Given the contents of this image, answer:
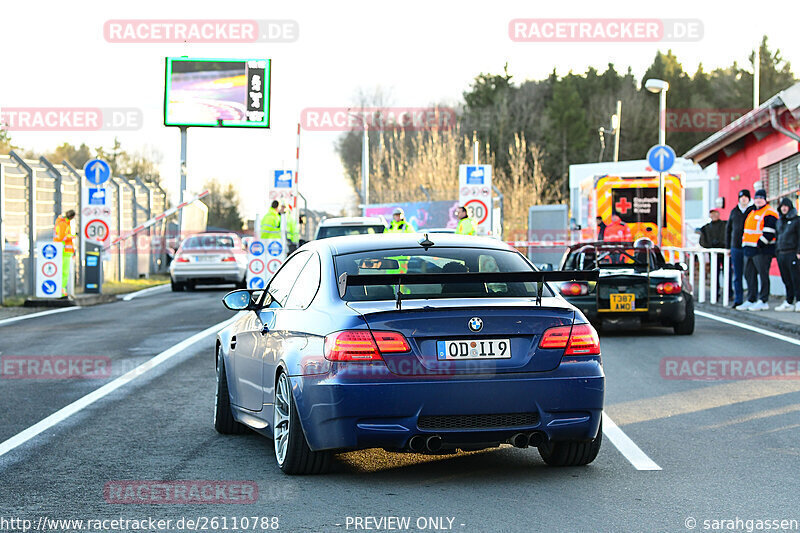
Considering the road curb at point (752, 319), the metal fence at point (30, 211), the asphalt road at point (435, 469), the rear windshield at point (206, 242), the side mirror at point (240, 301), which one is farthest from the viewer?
the rear windshield at point (206, 242)

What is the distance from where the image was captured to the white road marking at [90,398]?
7.98 metres

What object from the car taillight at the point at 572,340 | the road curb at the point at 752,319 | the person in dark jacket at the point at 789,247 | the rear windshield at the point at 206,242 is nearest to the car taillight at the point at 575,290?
the road curb at the point at 752,319

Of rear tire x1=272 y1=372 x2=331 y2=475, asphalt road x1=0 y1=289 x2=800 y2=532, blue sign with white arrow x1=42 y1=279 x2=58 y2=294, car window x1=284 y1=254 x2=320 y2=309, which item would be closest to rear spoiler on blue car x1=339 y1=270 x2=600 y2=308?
car window x1=284 y1=254 x2=320 y2=309

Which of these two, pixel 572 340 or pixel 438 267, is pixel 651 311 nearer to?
pixel 438 267

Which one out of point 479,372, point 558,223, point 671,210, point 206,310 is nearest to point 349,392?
point 479,372

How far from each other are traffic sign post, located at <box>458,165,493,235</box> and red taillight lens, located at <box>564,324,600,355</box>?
23.5 m

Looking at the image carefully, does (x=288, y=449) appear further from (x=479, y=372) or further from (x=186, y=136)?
(x=186, y=136)

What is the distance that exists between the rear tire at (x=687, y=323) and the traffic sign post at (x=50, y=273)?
40.8 ft

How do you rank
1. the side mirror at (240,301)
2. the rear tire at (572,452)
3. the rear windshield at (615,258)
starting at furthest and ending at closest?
the rear windshield at (615,258) < the side mirror at (240,301) < the rear tire at (572,452)

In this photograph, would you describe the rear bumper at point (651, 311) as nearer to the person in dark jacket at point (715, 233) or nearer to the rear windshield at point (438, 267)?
the rear windshield at point (438, 267)

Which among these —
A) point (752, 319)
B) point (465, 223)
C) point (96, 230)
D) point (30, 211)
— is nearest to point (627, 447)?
point (752, 319)

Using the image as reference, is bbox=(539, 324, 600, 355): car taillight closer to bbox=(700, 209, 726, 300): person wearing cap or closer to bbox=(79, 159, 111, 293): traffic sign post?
bbox=(700, 209, 726, 300): person wearing cap

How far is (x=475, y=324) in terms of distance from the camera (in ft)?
20.3

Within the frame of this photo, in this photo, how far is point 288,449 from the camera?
654 centimetres
